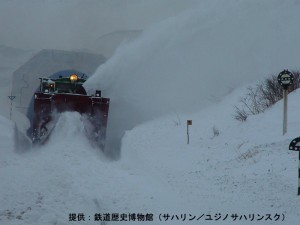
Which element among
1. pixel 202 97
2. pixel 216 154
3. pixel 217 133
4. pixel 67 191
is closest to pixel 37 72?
pixel 202 97

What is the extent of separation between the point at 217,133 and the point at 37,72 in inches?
1136

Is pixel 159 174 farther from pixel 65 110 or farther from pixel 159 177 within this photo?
pixel 65 110

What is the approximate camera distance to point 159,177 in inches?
322

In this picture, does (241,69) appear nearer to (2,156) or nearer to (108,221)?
(2,156)

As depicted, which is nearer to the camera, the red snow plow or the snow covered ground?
the snow covered ground

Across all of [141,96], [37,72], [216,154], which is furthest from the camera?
[37,72]

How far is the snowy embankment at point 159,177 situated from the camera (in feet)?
18.1

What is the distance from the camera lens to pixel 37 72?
3838 centimetres

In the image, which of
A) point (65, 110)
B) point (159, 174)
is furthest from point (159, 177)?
point (65, 110)

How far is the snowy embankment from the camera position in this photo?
5.53 meters

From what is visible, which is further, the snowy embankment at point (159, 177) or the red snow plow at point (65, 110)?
the red snow plow at point (65, 110)

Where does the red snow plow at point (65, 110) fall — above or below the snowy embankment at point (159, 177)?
above

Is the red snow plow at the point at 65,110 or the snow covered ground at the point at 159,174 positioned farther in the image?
the red snow plow at the point at 65,110

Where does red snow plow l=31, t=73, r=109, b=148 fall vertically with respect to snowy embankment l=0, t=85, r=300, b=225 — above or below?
above
